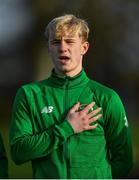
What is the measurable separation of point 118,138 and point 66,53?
0.59m

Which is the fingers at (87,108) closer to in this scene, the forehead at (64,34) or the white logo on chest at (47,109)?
the white logo on chest at (47,109)

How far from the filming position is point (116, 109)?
14.3 feet

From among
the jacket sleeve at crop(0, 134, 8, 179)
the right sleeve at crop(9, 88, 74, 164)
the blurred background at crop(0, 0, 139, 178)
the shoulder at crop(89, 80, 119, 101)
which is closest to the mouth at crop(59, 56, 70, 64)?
the shoulder at crop(89, 80, 119, 101)

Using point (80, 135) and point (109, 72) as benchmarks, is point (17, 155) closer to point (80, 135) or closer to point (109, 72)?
point (80, 135)

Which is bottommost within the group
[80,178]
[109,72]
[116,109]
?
[109,72]

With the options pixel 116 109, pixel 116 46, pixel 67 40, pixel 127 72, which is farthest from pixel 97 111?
pixel 116 46

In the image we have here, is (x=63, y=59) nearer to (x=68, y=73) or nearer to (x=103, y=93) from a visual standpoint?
(x=68, y=73)

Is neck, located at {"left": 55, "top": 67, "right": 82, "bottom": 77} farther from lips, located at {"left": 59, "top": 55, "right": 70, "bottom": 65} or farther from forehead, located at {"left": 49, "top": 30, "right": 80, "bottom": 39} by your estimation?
forehead, located at {"left": 49, "top": 30, "right": 80, "bottom": 39}

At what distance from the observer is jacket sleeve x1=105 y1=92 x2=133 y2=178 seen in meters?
4.37

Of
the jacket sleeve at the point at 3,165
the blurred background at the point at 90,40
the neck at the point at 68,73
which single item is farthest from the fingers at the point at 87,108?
the blurred background at the point at 90,40

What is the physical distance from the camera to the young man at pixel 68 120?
13.9 feet

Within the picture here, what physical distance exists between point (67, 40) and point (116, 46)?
14936 mm

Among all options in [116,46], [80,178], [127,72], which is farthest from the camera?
[116,46]

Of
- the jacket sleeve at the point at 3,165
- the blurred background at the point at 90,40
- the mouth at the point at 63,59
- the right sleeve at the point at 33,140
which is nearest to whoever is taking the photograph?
the right sleeve at the point at 33,140
